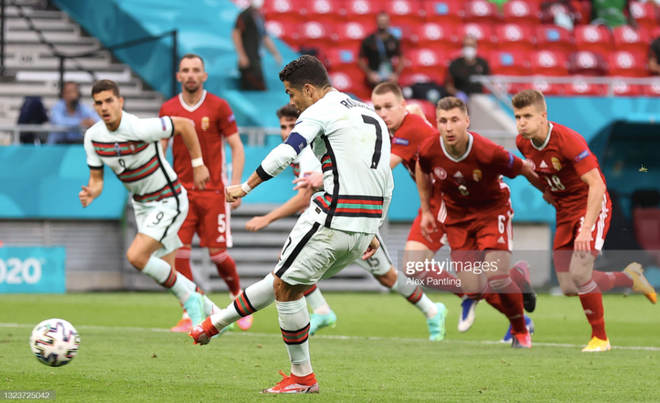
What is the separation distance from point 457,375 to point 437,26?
13.6m

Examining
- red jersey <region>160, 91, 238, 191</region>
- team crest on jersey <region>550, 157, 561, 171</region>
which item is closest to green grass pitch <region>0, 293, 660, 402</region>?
team crest on jersey <region>550, 157, 561, 171</region>

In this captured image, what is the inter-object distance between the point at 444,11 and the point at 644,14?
15.1 feet

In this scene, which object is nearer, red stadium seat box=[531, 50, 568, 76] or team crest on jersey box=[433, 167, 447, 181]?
team crest on jersey box=[433, 167, 447, 181]

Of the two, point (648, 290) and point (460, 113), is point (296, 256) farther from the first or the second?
point (648, 290)

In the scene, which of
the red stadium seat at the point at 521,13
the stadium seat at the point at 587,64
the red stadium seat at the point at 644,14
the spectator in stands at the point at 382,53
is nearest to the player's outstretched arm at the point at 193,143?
the spectator in stands at the point at 382,53

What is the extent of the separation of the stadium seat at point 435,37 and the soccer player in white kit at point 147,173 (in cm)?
1083

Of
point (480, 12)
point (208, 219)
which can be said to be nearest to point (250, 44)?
point (480, 12)

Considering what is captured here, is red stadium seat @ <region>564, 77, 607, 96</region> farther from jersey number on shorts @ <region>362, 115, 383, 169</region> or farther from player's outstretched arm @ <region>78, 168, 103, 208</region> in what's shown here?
jersey number on shorts @ <region>362, 115, 383, 169</region>

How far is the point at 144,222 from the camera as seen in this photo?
26.1ft

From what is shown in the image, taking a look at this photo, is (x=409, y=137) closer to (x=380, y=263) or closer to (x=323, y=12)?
(x=380, y=263)

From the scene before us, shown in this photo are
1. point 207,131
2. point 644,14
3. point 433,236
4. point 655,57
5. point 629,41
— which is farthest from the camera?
point 644,14

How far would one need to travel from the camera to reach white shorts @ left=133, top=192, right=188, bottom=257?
7.89 m

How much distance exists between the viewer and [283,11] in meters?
18.5

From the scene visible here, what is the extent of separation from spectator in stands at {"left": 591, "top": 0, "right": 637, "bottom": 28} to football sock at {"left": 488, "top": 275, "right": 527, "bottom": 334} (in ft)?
46.0
